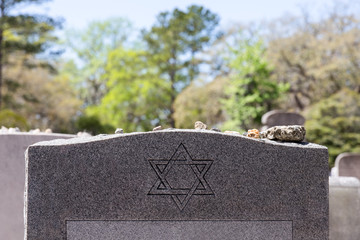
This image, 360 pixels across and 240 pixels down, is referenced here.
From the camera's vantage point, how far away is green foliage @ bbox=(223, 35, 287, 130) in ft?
78.2

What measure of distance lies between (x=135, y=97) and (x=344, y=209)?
2681 cm

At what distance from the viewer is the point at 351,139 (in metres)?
22.3

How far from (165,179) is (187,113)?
23.1 meters

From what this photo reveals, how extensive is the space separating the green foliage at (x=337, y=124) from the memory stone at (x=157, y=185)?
1911 cm

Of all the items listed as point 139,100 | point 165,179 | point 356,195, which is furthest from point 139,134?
point 139,100

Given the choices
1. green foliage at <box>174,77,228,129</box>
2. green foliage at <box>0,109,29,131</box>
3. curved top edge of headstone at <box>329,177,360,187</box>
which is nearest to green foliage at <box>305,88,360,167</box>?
green foliage at <box>174,77,228,129</box>

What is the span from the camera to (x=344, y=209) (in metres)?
5.21

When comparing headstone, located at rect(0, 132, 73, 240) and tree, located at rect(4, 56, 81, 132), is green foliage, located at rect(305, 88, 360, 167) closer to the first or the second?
tree, located at rect(4, 56, 81, 132)

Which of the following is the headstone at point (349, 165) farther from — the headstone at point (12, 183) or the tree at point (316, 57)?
the tree at point (316, 57)

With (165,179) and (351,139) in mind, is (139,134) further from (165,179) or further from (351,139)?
(351,139)

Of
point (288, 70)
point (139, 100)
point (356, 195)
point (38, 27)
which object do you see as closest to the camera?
point (356, 195)

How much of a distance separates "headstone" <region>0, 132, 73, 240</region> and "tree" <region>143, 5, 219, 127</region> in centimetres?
2413

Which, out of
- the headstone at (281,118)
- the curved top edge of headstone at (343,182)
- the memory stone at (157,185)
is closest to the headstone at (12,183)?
the memory stone at (157,185)

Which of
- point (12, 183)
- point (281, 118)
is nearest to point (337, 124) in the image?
point (281, 118)
